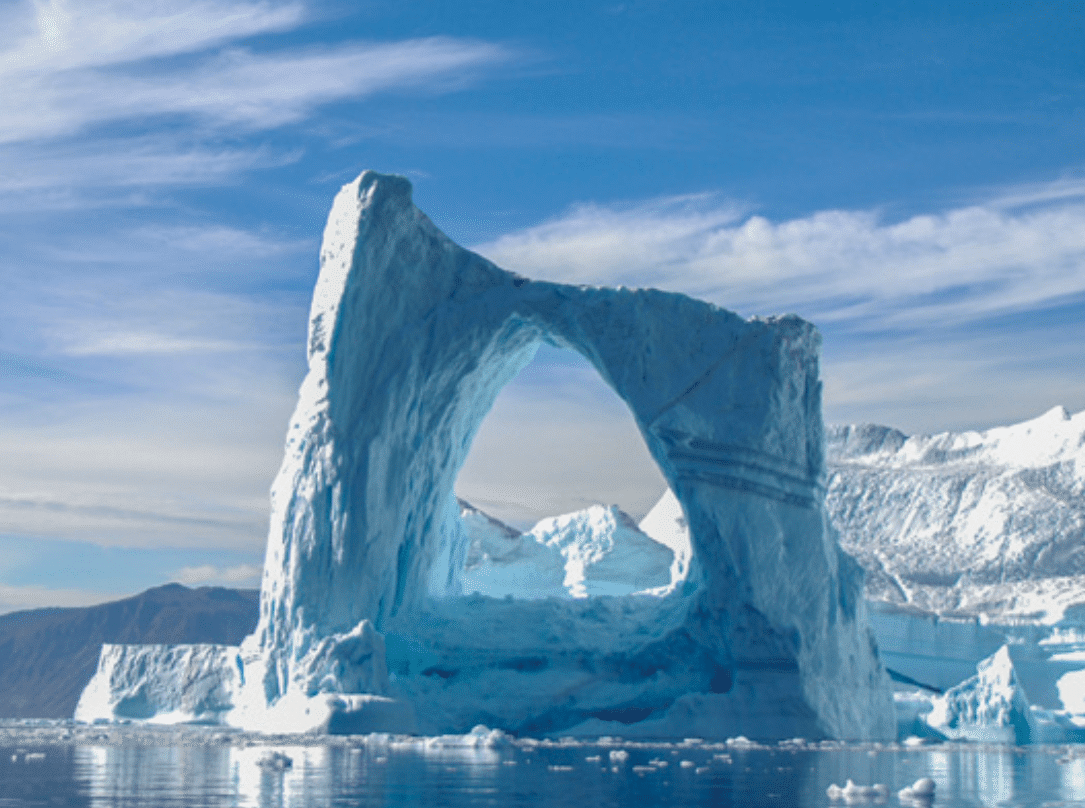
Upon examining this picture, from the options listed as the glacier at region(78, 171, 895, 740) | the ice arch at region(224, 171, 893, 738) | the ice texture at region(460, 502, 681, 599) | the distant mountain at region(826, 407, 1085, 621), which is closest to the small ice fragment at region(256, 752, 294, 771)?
the glacier at region(78, 171, 895, 740)

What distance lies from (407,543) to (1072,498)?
1017 inches

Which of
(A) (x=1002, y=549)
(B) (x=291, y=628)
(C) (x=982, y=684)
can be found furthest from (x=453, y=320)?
(A) (x=1002, y=549)

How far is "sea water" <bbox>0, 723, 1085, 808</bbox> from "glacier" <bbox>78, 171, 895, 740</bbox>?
1.45 metres

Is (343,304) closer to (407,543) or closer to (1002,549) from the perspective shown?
(407,543)

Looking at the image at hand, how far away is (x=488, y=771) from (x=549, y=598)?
11426 millimetres

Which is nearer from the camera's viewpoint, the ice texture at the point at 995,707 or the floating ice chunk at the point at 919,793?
the floating ice chunk at the point at 919,793

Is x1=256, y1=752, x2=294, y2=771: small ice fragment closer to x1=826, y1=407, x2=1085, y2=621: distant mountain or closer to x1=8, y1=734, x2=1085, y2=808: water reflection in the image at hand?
x1=8, y1=734, x2=1085, y2=808: water reflection

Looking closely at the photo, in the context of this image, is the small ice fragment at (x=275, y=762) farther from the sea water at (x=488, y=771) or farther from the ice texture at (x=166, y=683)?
the ice texture at (x=166, y=683)

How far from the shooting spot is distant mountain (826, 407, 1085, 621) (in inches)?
1873

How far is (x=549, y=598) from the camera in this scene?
33625 mm

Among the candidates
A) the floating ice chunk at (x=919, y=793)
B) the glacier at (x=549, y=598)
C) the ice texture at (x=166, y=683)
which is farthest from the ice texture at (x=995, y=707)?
the ice texture at (x=166, y=683)

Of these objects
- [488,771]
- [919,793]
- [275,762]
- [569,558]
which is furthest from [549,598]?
[919,793]

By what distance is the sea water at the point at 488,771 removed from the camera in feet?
59.6

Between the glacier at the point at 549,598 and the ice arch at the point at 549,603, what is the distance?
43 millimetres
